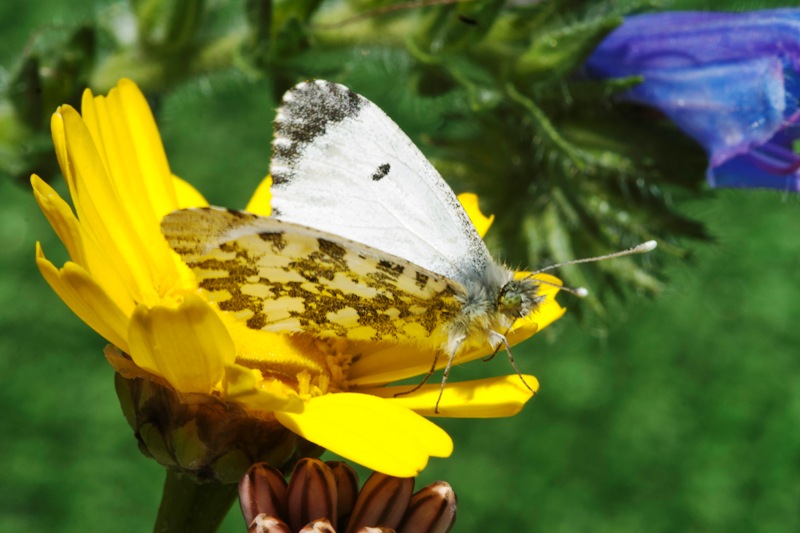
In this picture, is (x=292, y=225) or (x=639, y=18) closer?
(x=292, y=225)

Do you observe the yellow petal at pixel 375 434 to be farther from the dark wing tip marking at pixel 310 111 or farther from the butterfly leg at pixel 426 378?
the dark wing tip marking at pixel 310 111

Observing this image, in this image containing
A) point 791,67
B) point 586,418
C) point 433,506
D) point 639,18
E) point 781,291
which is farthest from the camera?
point 781,291

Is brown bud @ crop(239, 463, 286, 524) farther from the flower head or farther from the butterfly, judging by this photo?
the butterfly

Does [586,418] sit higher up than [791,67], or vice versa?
[791,67]

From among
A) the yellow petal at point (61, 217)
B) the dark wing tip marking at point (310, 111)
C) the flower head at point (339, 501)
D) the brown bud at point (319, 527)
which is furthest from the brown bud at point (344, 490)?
the dark wing tip marking at point (310, 111)

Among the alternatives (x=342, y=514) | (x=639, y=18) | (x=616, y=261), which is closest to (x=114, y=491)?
(x=616, y=261)

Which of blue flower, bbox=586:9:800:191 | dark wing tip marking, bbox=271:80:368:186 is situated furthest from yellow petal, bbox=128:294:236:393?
blue flower, bbox=586:9:800:191

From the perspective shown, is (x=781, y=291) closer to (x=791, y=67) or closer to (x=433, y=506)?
(x=791, y=67)
